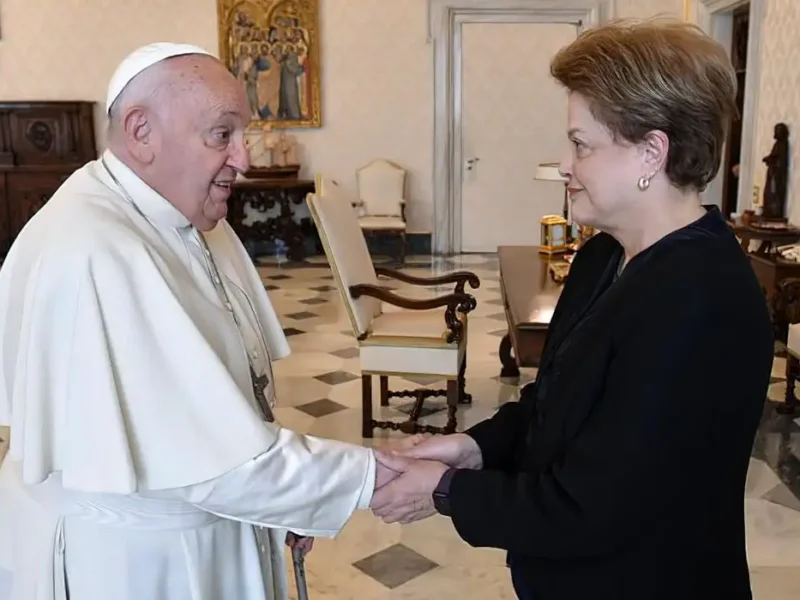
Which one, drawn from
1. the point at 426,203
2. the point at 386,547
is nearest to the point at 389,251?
the point at 426,203

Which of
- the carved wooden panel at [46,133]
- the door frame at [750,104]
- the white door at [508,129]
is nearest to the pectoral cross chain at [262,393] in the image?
the door frame at [750,104]

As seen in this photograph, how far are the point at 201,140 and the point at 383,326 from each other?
8.79 feet

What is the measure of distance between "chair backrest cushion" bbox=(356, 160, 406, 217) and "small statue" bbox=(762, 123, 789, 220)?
402 centimetres

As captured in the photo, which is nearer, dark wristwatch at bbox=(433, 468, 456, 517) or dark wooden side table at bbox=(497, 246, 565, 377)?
dark wristwatch at bbox=(433, 468, 456, 517)

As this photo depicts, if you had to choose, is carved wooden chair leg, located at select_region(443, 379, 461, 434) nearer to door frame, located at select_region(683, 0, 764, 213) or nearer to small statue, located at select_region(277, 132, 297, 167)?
door frame, located at select_region(683, 0, 764, 213)

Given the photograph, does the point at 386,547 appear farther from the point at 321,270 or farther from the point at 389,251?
the point at 389,251

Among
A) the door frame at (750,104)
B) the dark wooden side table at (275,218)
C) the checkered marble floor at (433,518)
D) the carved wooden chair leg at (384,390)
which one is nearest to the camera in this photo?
the checkered marble floor at (433,518)

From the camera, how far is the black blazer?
1260 millimetres

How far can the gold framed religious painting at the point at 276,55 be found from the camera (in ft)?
30.1

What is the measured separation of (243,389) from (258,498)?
0.24 metres

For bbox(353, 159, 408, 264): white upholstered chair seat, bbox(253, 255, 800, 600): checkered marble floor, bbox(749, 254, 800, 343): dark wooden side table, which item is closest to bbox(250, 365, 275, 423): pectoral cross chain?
bbox(253, 255, 800, 600): checkered marble floor

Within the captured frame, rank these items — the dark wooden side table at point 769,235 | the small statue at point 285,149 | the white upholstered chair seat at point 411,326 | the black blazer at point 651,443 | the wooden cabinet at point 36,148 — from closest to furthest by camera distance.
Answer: the black blazer at point 651,443 < the white upholstered chair seat at point 411,326 < the dark wooden side table at point 769,235 < the wooden cabinet at point 36,148 < the small statue at point 285,149

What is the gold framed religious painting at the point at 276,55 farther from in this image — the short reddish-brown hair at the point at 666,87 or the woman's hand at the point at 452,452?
the short reddish-brown hair at the point at 666,87

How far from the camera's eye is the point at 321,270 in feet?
28.6
